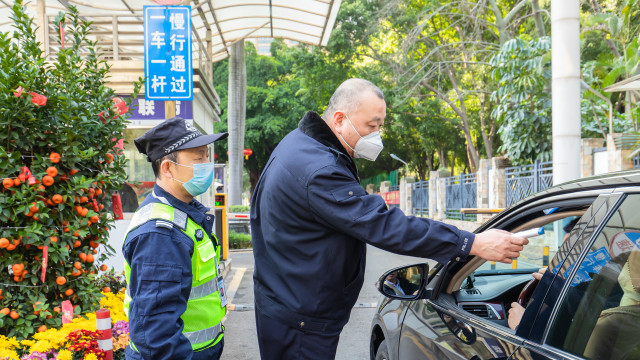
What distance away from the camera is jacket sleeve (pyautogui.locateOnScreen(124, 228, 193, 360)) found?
1.82 meters

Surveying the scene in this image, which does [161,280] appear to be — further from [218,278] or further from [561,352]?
[561,352]

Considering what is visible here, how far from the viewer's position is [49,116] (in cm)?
370

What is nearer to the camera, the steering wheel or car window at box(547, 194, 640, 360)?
car window at box(547, 194, 640, 360)

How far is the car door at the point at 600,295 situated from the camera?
4.70 ft

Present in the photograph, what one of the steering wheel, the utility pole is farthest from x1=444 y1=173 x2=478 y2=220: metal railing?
the steering wheel

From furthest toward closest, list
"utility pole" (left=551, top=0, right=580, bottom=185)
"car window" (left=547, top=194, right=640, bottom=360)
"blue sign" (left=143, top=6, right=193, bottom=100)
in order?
"blue sign" (left=143, top=6, right=193, bottom=100)
"utility pole" (left=551, top=0, right=580, bottom=185)
"car window" (left=547, top=194, right=640, bottom=360)

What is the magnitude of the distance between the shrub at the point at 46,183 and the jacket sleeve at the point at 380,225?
2.22m

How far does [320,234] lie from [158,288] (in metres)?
0.72

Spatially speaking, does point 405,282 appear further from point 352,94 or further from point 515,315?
point 352,94

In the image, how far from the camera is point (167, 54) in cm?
642

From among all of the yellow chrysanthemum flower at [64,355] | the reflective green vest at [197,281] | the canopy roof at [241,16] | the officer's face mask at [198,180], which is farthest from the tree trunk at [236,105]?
the reflective green vest at [197,281]

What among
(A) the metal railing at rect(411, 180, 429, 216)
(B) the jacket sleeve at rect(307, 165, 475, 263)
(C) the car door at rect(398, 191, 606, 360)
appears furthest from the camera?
(A) the metal railing at rect(411, 180, 429, 216)

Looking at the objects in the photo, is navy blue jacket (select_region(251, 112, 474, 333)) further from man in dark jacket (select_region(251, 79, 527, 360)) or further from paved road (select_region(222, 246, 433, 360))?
paved road (select_region(222, 246, 433, 360))

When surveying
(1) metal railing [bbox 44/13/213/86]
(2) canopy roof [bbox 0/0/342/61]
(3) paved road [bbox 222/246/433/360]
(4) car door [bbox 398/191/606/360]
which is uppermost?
(2) canopy roof [bbox 0/0/342/61]
